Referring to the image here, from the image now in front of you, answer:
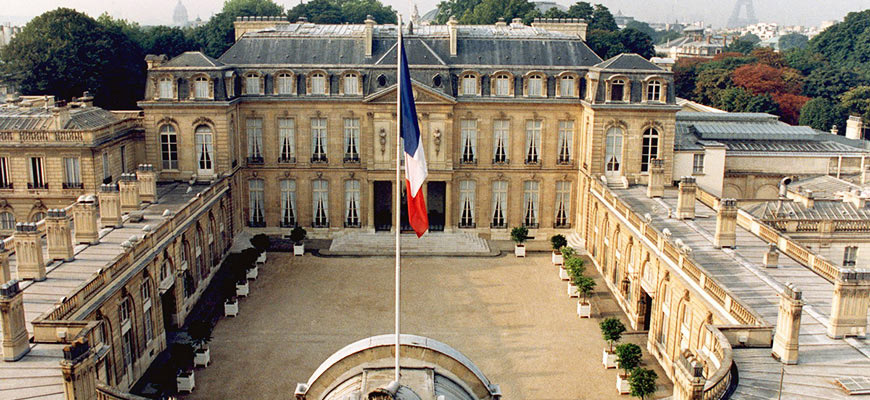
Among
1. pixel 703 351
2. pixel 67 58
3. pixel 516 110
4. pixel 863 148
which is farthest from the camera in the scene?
pixel 67 58

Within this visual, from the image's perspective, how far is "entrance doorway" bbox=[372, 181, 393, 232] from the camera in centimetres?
5159

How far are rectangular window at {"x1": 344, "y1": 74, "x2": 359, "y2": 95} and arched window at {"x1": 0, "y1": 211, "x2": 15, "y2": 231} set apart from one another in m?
19.7

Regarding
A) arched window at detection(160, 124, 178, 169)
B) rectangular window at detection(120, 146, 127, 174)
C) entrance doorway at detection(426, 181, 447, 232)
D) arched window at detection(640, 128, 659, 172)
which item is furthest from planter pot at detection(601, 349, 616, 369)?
rectangular window at detection(120, 146, 127, 174)

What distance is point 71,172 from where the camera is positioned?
43375 mm

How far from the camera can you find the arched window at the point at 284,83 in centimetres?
4953

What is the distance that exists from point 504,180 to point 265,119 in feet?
49.4

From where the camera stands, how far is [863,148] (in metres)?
56.9

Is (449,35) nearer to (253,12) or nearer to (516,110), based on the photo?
(516,110)

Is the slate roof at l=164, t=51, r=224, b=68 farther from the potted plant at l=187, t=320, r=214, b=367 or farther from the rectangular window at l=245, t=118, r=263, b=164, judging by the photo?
the potted plant at l=187, t=320, r=214, b=367

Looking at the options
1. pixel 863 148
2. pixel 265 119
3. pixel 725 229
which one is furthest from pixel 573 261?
pixel 863 148

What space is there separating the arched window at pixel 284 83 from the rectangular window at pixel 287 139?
174 centimetres

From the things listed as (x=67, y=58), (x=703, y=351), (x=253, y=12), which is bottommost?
(x=703, y=351)

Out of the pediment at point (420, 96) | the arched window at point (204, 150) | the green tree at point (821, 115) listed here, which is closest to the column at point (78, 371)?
the arched window at point (204, 150)

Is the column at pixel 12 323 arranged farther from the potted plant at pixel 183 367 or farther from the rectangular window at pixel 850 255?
the rectangular window at pixel 850 255
